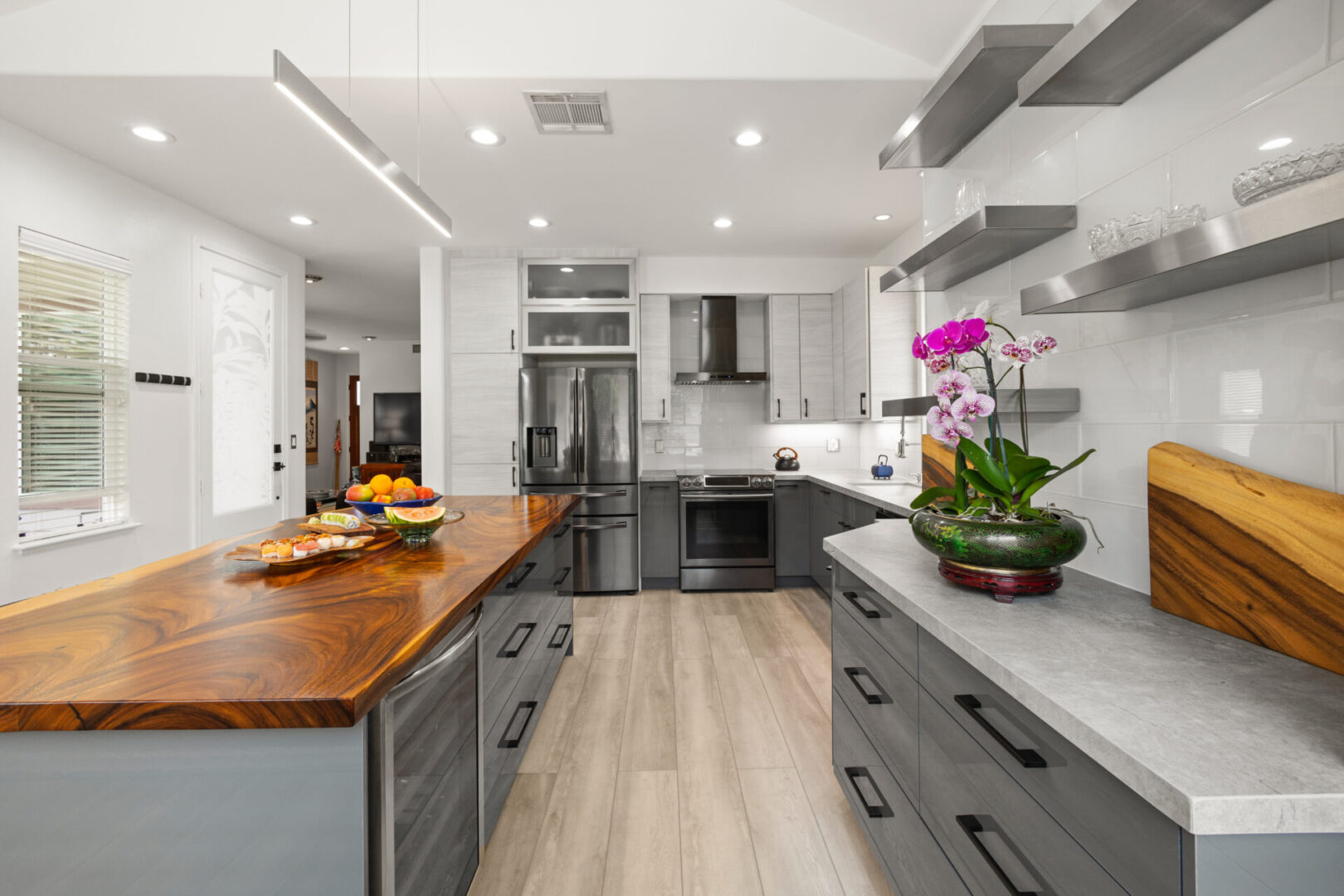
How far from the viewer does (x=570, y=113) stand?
267cm

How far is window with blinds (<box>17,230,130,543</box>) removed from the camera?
2879 mm

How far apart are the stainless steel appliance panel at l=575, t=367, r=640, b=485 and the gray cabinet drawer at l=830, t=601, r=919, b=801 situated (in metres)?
2.81

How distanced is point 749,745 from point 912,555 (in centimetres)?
110

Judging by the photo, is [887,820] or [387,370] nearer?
[887,820]

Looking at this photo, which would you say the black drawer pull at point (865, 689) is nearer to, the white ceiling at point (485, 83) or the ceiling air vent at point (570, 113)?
the white ceiling at point (485, 83)

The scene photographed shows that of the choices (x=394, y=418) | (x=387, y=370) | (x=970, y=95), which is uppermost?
(x=387, y=370)

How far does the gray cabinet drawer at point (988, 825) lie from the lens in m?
0.80

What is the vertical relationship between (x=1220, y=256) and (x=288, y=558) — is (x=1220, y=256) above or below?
above

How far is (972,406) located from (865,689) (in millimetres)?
806

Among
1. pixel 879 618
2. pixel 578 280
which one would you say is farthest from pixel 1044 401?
pixel 578 280

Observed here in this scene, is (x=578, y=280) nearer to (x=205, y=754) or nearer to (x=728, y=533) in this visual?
(x=728, y=533)

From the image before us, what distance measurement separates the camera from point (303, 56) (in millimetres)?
2465

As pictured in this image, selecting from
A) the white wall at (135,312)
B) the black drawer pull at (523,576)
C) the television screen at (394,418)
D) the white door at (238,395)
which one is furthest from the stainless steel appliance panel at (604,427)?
the television screen at (394,418)

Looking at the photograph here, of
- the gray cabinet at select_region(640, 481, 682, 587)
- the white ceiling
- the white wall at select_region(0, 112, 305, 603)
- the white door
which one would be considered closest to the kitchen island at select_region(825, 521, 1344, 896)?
the white ceiling
